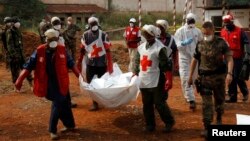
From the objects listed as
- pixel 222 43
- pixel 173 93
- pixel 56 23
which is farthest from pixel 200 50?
pixel 173 93

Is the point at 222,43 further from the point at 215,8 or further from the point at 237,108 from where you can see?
the point at 215,8

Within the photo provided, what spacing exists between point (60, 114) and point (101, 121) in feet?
3.34

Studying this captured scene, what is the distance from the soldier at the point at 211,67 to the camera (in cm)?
638

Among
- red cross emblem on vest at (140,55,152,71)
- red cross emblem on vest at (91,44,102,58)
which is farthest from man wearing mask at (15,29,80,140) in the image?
red cross emblem on vest at (91,44,102,58)

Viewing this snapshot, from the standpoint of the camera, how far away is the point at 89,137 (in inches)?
268

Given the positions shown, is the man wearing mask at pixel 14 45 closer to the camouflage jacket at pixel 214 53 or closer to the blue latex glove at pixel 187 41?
the blue latex glove at pixel 187 41

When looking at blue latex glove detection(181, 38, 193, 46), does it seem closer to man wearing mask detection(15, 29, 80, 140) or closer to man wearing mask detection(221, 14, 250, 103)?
man wearing mask detection(221, 14, 250, 103)

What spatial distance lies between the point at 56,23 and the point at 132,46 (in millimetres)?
6142

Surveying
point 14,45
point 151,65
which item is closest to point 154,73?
point 151,65

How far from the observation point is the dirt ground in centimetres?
684

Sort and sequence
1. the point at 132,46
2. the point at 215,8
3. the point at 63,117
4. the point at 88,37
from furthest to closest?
the point at 215,8, the point at 132,46, the point at 88,37, the point at 63,117

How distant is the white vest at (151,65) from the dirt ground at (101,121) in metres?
0.84

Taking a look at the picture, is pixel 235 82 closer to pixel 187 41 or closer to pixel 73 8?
pixel 187 41

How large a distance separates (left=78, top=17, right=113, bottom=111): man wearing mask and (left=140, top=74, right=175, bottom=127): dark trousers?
1.50 m
